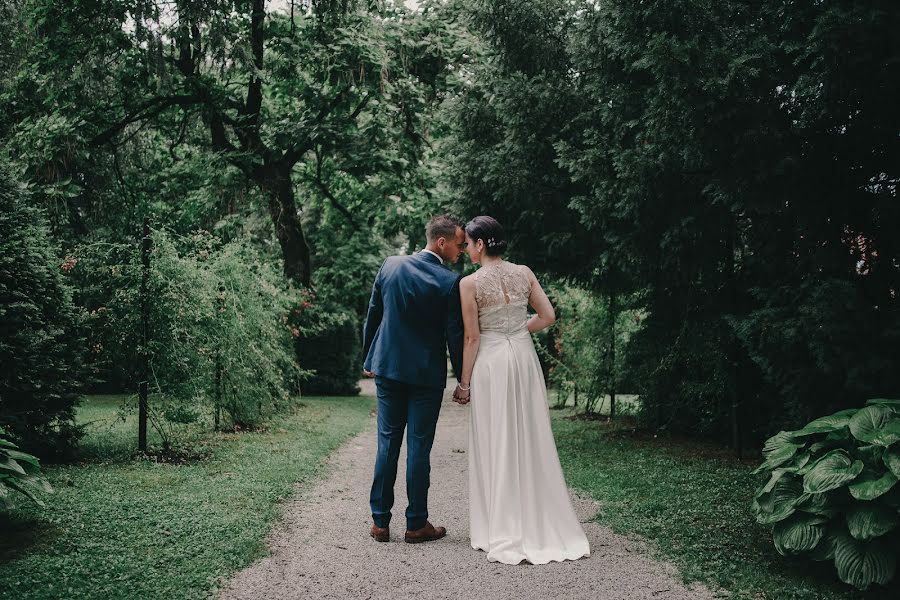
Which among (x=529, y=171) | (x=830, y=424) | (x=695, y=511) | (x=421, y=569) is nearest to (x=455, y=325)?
(x=421, y=569)

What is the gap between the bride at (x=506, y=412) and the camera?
4.78m

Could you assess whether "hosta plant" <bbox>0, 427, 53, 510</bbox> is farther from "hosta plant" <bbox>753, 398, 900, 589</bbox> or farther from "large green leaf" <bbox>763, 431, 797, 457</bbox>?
"large green leaf" <bbox>763, 431, 797, 457</bbox>

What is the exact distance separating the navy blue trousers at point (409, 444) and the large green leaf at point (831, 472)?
2357 mm

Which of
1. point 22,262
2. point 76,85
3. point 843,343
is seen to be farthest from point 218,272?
point 843,343

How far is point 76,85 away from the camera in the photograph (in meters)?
11.3

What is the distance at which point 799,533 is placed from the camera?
4.06 m

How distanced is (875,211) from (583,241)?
4.02m

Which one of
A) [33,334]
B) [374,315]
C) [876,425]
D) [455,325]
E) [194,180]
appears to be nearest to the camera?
[876,425]

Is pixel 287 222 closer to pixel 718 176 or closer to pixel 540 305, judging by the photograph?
pixel 718 176

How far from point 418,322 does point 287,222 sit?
11.1 meters

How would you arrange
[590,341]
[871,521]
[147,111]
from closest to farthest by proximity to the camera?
[871,521] → [590,341] → [147,111]

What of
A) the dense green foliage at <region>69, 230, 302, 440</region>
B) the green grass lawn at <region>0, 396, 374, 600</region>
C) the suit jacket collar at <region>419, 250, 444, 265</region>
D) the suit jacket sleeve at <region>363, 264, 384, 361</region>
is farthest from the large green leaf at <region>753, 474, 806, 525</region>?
the dense green foliage at <region>69, 230, 302, 440</region>

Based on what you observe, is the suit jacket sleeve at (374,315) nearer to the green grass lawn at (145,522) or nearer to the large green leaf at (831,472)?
the green grass lawn at (145,522)

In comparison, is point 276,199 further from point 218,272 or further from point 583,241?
point 583,241
